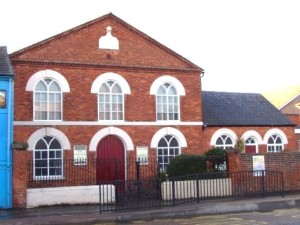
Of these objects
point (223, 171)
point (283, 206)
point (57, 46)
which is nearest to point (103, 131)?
point (57, 46)

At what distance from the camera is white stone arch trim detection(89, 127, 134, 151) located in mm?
20375

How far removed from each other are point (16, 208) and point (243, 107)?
51.7 feet

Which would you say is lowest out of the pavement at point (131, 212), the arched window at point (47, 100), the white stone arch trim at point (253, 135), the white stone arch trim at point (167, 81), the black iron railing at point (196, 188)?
the pavement at point (131, 212)

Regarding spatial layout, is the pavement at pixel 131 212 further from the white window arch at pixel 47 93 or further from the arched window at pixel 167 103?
the arched window at pixel 167 103

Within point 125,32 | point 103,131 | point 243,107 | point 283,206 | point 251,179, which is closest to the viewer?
point 283,206

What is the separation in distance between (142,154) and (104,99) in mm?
3261

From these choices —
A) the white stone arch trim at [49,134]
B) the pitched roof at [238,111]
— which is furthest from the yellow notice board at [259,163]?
the white stone arch trim at [49,134]

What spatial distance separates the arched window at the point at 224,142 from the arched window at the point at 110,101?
21.2ft

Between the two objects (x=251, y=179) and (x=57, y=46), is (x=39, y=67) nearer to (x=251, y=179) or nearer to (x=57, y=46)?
(x=57, y=46)

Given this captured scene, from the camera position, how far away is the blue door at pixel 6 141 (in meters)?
15.9

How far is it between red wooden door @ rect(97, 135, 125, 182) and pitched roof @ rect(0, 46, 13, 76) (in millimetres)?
5669

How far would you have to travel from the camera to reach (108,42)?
21484 mm

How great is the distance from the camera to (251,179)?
1777 centimetres

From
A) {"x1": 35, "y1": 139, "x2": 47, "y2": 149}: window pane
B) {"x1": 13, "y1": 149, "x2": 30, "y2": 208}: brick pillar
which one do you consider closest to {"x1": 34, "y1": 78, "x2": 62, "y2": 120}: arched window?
{"x1": 35, "y1": 139, "x2": 47, "y2": 149}: window pane
